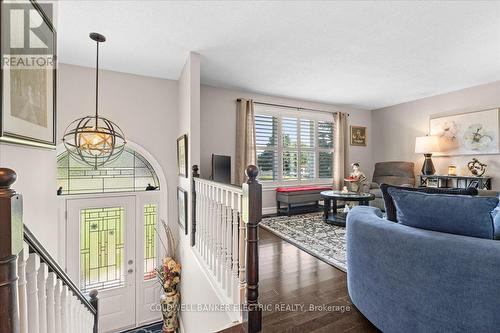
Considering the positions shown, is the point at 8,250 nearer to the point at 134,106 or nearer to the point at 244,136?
the point at 134,106

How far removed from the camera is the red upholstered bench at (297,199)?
4758 millimetres

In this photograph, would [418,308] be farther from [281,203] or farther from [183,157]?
[281,203]

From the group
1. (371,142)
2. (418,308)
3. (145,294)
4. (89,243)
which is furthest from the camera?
(371,142)

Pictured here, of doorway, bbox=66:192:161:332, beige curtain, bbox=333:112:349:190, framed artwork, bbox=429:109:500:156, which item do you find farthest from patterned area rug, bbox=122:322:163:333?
framed artwork, bbox=429:109:500:156

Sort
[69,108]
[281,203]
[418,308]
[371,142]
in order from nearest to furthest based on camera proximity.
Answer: [418,308] < [69,108] < [281,203] < [371,142]

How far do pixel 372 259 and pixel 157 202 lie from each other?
11.1 feet

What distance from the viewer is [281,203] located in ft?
16.8

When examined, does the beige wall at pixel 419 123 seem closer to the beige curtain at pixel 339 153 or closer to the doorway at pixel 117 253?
the beige curtain at pixel 339 153

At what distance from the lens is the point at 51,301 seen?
3.70 ft

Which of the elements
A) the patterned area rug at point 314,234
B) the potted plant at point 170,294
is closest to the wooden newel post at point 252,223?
the patterned area rug at point 314,234

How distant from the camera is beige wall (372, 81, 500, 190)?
4.27 metres

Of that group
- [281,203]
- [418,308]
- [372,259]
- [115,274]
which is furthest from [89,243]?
[418,308]

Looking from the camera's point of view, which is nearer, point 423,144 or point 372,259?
point 372,259

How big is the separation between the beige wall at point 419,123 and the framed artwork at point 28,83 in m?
6.39
